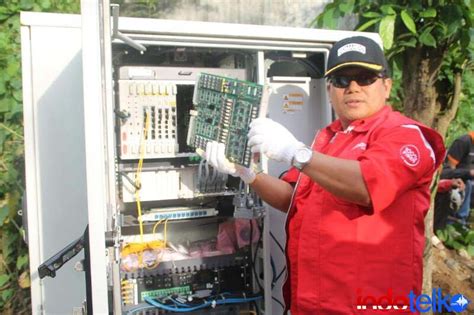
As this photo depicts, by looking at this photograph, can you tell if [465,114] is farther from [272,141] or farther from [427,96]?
[272,141]

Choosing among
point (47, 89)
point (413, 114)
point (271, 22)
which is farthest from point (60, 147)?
point (271, 22)

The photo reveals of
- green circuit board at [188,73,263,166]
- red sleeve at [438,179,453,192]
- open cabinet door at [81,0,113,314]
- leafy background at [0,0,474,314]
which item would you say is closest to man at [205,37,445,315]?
green circuit board at [188,73,263,166]

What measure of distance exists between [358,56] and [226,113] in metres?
0.54

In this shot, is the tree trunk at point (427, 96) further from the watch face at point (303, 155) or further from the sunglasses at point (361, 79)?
the watch face at point (303, 155)

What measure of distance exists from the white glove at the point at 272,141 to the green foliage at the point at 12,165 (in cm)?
172

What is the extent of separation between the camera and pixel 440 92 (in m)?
2.61

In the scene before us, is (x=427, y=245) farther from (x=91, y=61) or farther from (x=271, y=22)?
(x=271, y=22)

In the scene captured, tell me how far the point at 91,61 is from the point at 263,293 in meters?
1.33

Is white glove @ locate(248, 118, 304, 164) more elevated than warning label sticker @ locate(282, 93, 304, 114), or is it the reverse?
warning label sticker @ locate(282, 93, 304, 114)

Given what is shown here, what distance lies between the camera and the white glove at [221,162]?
1587 mm

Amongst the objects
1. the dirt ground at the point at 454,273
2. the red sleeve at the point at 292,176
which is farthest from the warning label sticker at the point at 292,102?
the dirt ground at the point at 454,273

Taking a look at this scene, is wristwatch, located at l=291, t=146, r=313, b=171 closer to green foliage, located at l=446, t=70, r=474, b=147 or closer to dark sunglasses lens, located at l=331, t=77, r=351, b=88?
dark sunglasses lens, located at l=331, t=77, r=351, b=88

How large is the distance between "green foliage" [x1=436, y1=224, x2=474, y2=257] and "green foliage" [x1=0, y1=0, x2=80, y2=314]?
3.28m

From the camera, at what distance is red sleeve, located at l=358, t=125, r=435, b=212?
1.19 meters
